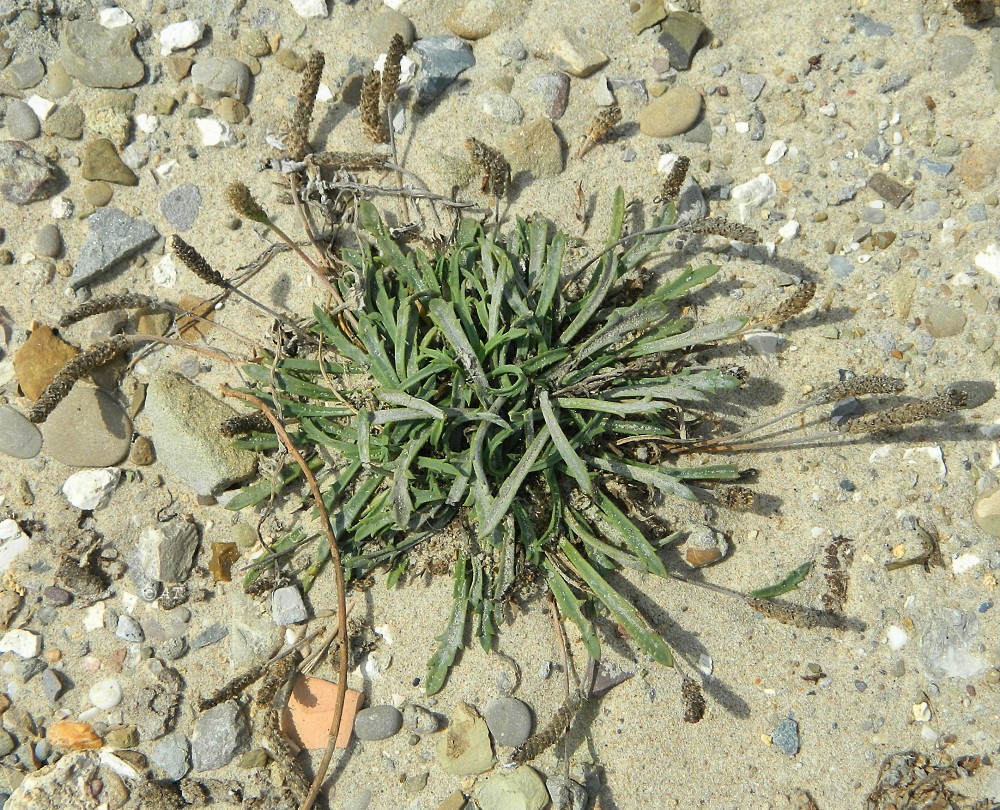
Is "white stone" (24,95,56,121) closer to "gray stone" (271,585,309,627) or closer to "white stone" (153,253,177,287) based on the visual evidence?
"white stone" (153,253,177,287)

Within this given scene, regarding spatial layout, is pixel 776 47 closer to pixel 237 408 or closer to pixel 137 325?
pixel 237 408

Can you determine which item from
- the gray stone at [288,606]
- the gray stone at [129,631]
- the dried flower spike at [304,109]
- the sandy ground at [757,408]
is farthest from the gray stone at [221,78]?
the gray stone at [129,631]

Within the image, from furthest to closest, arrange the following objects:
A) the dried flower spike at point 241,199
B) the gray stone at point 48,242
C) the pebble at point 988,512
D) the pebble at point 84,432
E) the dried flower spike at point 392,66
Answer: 1. the gray stone at point 48,242
2. the pebble at point 84,432
3. the pebble at point 988,512
4. the dried flower spike at point 392,66
5. the dried flower spike at point 241,199

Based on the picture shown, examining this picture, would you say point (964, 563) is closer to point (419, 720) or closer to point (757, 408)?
point (757, 408)

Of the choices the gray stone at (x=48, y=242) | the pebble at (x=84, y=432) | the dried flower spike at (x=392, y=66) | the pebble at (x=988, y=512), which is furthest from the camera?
the gray stone at (x=48, y=242)

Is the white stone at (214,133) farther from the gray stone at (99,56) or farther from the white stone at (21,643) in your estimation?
the white stone at (21,643)

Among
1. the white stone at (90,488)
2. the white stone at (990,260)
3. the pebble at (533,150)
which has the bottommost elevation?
the white stone at (90,488)

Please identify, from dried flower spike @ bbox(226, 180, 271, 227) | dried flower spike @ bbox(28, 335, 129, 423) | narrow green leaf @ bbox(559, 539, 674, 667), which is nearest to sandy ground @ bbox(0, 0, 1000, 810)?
narrow green leaf @ bbox(559, 539, 674, 667)

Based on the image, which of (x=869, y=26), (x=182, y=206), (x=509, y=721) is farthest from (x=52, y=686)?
(x=869, y=26)
